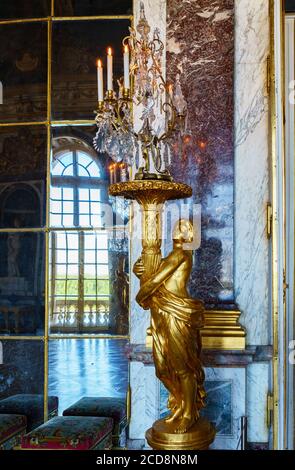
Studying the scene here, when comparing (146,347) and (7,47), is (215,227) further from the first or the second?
(7,47)

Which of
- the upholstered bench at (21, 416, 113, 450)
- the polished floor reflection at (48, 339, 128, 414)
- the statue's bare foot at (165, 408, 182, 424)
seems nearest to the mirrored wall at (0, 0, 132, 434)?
the polished floor reflection at (48, 339, 128, 414)

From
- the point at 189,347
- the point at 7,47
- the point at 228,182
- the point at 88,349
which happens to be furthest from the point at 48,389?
the point at 7,47

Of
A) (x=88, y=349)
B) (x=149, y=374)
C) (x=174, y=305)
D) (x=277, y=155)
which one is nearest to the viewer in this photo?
(x=174, y=305)

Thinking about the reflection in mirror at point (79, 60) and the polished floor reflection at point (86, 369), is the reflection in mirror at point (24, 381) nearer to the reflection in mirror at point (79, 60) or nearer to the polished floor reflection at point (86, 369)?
the polished floor reflection at point (86, 369)

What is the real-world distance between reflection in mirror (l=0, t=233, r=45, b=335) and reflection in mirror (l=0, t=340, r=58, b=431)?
0.42ft

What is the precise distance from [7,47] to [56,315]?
7.13 feet

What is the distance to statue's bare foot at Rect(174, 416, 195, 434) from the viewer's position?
3043 mm

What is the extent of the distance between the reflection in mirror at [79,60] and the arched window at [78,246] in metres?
0.31

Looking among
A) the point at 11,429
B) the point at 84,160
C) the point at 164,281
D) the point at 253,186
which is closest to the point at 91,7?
the point at 84,160

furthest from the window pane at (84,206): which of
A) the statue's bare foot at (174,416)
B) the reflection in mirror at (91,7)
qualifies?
the statue's bare foot at (174,416)

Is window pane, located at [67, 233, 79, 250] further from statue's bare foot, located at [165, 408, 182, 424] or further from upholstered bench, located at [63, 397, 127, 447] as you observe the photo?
statue's bare foot, located at [165, 408, 182, 424]

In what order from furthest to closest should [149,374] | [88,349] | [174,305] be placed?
[88,349] < [149,374] < [174,305]

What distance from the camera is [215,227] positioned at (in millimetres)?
3807
